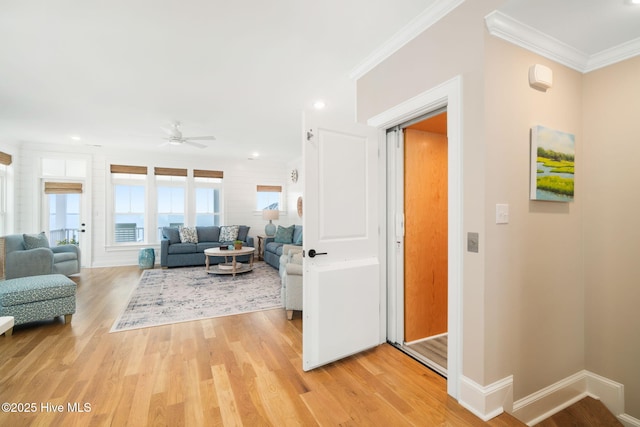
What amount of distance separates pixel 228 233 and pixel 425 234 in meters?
5.35

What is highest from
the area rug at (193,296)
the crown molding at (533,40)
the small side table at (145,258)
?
the crown molding at (533,40)

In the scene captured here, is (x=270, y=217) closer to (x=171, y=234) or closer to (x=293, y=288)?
(x=171, y=234)

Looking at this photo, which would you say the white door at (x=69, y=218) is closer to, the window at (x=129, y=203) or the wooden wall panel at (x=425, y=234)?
the window at (x=129, y=203)

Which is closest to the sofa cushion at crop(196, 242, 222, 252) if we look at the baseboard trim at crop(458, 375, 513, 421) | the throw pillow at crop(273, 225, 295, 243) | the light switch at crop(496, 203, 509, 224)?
the throw pillow at crop(273, 225, 295, 243)

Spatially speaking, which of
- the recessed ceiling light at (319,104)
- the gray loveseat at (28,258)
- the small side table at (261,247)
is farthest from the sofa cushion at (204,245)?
the recessed ceiling light at (319,104)

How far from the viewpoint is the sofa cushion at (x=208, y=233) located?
6938mm

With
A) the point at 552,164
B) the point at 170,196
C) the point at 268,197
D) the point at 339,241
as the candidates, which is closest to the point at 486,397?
the point at 339,241

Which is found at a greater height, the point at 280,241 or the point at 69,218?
the point at 69,218

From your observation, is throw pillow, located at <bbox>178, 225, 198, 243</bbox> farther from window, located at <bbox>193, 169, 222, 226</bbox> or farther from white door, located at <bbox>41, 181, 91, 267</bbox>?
white door, located at <bbox>41, 181, 91, 267</bbox>

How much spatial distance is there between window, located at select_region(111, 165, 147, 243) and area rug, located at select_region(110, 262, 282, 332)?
141 cm

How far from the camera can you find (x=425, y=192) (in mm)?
2865

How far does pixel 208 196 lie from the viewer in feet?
24.8

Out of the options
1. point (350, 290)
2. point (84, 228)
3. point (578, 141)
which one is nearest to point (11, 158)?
point (84, 228)

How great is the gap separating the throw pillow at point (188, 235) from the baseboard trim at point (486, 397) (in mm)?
6185
